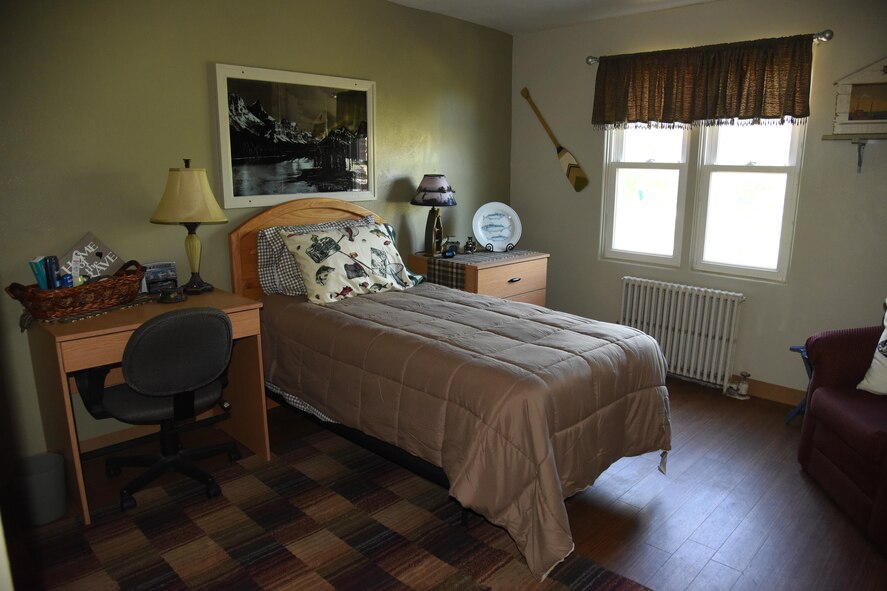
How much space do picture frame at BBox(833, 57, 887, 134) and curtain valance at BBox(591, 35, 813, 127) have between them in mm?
168

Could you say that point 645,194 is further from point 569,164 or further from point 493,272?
point 493,272

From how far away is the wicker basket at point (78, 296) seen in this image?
2.47m

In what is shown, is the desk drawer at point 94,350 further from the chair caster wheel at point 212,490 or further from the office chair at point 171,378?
the chair caster wheel at point 212,490

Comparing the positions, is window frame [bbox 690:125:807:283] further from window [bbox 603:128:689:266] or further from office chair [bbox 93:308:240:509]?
office chair [bbox 93:308:240:509]

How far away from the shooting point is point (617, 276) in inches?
181

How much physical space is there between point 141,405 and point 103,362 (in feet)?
0.75

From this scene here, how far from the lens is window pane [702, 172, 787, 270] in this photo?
12.5 ft

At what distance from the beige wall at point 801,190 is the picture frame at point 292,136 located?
1.57m

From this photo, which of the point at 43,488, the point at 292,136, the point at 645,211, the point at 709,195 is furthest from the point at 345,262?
the point at 709,195

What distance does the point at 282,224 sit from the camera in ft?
11.7

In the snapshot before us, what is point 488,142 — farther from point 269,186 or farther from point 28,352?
point 28,352

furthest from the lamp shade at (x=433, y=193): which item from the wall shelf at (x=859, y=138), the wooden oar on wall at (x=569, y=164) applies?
the wall shelf at (x=859, y=138)

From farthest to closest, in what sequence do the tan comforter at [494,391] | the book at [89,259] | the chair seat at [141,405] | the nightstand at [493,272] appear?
the nightstand at [493,272] → the book at [89,259] → the chair seat at [141,405] → the tan comforter at [494,391]

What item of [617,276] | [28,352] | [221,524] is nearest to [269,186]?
[28,352]
